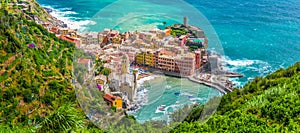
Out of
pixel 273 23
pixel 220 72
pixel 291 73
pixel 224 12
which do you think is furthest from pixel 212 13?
pixel 220 72

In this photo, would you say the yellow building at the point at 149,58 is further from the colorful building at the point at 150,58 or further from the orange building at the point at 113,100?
the orange building at the point at 113,100

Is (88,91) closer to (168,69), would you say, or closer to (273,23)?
(168,69)

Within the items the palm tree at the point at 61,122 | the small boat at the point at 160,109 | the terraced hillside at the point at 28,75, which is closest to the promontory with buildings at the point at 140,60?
the small boat at the point at 160,109

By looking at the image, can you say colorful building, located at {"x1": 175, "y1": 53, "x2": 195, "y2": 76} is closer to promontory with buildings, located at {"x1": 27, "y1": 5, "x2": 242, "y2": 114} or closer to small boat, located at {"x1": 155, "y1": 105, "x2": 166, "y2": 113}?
promontory with buildings, located at {"x1": 27, "y1": 5, "x2": 242, "y2": 114}

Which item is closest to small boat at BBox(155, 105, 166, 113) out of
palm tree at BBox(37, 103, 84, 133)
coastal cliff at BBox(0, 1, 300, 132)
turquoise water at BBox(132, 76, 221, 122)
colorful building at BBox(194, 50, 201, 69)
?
turquoise water at BBox(132, 76, 221, 122)

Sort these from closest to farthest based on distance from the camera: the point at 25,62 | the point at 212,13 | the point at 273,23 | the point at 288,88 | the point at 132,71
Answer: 1. the point at 132,71
2. the point at 288,88
3. the point at 25,62
4. the point at 273,23
5. the point at 212,13

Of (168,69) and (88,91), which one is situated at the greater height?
(168,69)

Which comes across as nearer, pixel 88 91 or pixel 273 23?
pixel 88 91
